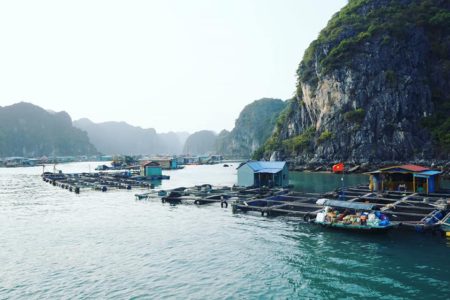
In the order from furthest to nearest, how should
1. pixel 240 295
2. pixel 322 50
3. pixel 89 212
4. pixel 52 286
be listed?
pixel 322 50, pixel 89 212, pixel 52 286, pixel 240 295

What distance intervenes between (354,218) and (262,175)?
109ft

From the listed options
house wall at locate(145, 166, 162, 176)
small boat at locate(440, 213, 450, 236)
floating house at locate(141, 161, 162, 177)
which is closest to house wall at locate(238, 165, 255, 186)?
small boat at locate(440, 213, 450, 236)

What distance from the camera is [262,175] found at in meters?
66.9

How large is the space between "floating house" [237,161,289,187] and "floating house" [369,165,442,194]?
1674 centimetres

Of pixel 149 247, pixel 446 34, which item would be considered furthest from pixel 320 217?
pixel 446 34

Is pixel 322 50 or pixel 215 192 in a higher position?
pixel 322 50

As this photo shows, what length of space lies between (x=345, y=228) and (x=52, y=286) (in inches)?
999

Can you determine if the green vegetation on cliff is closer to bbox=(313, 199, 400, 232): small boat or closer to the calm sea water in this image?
bbox=(313, 199, 400, 232): small boat

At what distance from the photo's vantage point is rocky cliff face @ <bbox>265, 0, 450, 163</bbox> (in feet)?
374

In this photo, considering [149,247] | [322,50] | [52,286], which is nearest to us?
[52,286]

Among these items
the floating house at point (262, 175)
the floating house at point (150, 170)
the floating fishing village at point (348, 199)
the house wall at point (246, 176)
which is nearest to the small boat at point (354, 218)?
the floating fishing village at point (348, 199)

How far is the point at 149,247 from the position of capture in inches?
1220

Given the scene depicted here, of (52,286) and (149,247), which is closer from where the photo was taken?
(52,286)

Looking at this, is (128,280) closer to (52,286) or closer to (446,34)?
(52,286)
